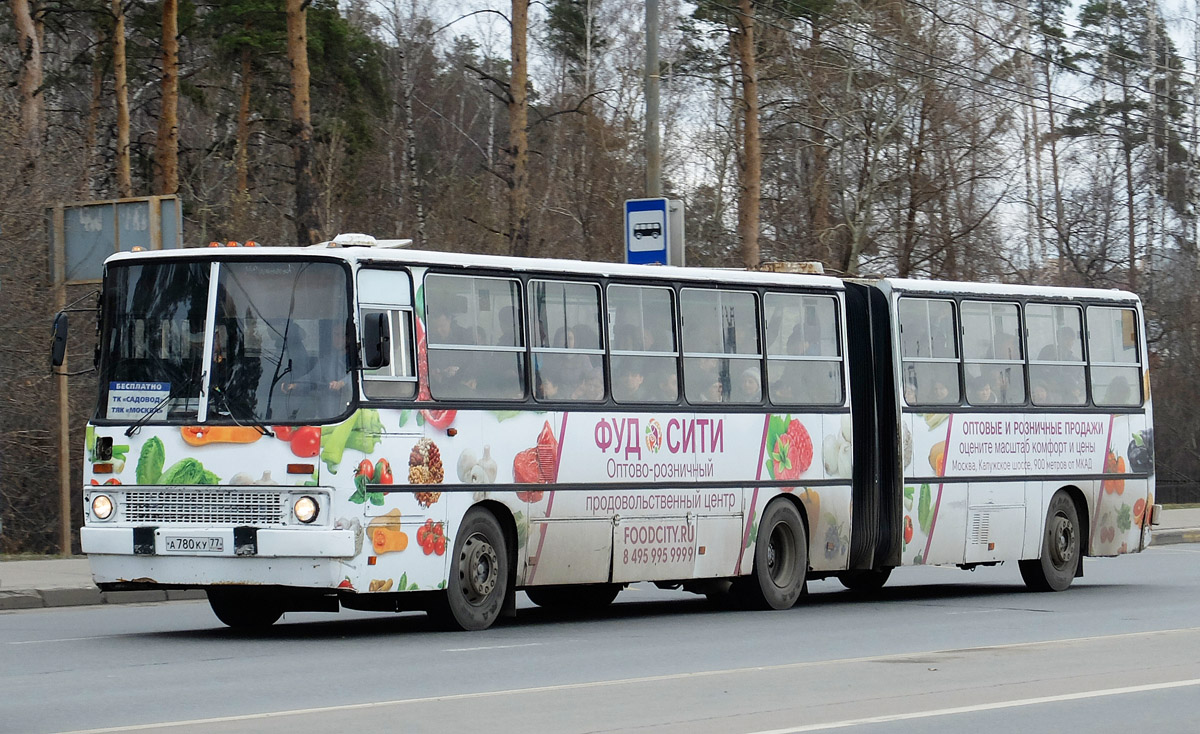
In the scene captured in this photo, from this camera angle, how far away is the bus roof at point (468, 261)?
13.6 m

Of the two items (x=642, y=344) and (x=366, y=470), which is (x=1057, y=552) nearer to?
(x=642, y=344)

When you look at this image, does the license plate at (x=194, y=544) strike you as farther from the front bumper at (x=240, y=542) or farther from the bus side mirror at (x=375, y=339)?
the bus side mirror at (x=375, y=339)

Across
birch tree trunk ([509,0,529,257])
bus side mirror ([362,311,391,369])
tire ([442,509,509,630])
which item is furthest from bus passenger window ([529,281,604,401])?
birch tree trunk ([509,0,529,257])

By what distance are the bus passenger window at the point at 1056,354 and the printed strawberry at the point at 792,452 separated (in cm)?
361

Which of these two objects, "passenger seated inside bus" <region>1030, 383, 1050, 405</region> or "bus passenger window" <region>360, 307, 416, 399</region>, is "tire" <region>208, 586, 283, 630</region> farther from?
"passenger seated inside bus" <region>1030, 383, 1050, 405</region>

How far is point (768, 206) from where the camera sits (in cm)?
4447

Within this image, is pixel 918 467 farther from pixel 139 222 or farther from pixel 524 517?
pixel 139 222

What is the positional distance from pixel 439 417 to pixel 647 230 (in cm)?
829

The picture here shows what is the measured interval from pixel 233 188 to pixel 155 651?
100 ft

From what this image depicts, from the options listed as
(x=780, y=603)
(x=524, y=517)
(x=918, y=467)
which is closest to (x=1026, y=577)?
(x=918, y=467)

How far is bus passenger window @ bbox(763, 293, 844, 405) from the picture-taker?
17.4m

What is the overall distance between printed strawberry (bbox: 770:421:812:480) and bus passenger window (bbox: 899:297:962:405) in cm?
150

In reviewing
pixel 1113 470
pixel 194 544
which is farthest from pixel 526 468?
pixel 1113 470

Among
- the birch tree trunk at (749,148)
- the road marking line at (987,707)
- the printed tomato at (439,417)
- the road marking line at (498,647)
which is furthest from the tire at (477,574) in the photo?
the birch tree trunk at (749,148)
